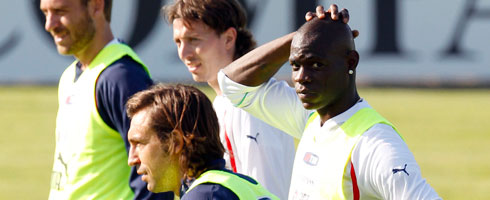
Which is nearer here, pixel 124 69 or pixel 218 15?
pixel 124 69

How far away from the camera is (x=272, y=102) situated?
4172 mm

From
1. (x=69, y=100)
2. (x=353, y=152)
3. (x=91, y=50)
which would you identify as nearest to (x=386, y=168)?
(x=353, y=152)

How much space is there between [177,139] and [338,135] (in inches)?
25.4

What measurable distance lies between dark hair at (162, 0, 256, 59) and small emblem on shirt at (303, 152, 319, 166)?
1311mm

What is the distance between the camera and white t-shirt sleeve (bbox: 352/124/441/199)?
10.8 feet

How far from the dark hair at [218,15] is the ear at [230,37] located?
0.02m

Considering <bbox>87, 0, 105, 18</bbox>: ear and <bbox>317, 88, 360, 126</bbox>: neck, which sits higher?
<bbox>87, 0, 105, 18</bbox>: ear

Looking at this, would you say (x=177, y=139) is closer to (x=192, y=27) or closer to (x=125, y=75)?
(x=125, y=75)

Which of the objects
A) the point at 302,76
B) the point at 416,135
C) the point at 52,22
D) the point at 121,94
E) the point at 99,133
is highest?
the point at 302,76

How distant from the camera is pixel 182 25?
15.9ft

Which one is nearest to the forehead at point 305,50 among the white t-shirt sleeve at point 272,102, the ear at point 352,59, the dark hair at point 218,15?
the ear at point 352,59

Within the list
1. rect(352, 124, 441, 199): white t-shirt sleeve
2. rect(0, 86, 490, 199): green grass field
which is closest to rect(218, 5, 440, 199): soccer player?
rect(352, 124, 441, 199): white t-shirt sleeve

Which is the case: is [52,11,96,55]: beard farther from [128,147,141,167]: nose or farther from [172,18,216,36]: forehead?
[128,147,141,167]: nose

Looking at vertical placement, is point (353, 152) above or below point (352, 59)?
below
